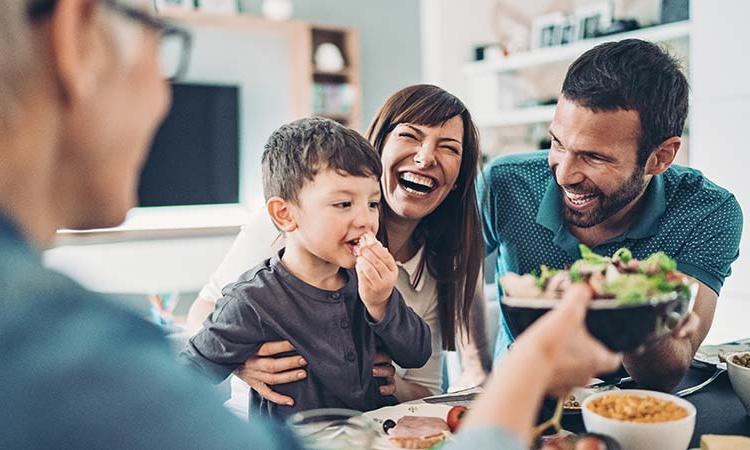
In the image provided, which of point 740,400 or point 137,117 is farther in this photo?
point 740,400

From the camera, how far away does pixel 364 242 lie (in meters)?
1.37

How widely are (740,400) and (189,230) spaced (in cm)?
457

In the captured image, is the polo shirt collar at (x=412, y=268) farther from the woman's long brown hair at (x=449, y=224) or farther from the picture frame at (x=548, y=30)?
the picture frame at (x=548, y=30)

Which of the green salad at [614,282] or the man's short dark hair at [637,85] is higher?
the man's short dark hair at [637,85]

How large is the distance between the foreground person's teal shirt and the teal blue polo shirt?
1.34m

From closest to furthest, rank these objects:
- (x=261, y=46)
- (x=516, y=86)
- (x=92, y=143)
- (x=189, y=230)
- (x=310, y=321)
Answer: (x=92, y=143) → (x=310, y=321) → (x=516, y=86) → (x=189, y=230) → (x=261, y=46)

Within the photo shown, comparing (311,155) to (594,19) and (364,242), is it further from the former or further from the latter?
(594,19)

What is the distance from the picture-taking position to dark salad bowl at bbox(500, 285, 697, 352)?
2.68 feet

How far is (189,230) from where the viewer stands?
532 cm

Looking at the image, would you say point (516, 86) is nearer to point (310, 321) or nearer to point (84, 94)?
point (310, 321)

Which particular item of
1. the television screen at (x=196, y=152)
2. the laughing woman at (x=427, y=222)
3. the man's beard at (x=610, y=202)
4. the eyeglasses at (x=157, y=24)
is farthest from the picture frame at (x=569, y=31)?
the eyeglasses at (x=157, y=24)

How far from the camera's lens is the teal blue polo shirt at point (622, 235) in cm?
173

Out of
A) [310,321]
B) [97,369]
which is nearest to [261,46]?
[310,321]

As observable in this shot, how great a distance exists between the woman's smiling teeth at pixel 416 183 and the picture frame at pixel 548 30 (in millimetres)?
3227
